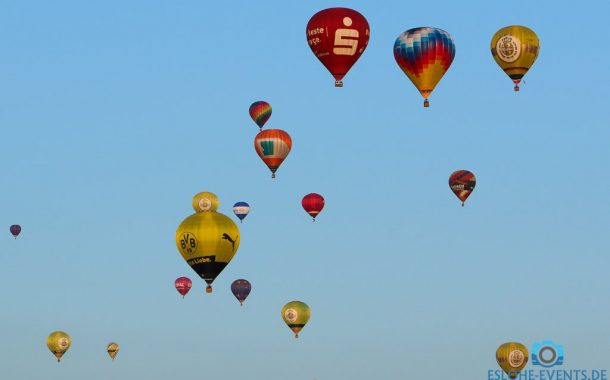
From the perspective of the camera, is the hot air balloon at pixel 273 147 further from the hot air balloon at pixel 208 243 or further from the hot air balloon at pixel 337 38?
the hot air balloon at pixel 337 38

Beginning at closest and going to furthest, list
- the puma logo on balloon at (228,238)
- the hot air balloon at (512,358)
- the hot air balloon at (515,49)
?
the puma logo on balloon at (228,238), the hot air balloon at (515,49), the hot air balloon at (512,358)

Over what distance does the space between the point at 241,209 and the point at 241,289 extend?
6199 millimetres

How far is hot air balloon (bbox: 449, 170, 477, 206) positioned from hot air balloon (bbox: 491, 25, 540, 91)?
45.1 ft

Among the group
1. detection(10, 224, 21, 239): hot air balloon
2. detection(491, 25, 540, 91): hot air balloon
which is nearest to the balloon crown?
detection(491, 25, 540, 91): hot air balloon

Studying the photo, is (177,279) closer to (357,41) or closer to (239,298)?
(239,298)

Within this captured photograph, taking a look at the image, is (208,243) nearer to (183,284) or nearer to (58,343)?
(183,284)

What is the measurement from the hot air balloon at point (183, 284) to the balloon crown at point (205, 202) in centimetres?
2872

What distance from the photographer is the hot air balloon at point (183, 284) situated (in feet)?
386

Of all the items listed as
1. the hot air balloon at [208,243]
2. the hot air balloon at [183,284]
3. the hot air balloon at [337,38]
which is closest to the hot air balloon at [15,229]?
the hot air balloon at [183,284]

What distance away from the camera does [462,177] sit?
341 feet

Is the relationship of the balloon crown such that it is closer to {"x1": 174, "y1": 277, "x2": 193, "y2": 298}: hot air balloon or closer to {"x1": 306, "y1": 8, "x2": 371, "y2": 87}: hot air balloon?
{"x1": 306, "y1": 8, "x2": 371, "y2": 87}: hot air balloon

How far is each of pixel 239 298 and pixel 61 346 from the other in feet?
44.9

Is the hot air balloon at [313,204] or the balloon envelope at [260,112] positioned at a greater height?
the balloon envelope at [260,112]

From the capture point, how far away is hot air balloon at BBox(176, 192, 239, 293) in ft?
273
